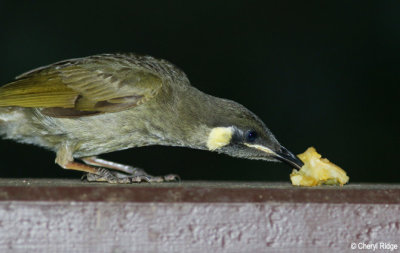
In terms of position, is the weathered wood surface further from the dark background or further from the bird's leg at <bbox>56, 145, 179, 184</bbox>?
the dark background

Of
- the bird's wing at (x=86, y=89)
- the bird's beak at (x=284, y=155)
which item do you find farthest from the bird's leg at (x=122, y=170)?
the bird's beak at (x=284, y=155)

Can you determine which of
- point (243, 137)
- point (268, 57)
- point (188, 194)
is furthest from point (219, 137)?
point (268, 57)

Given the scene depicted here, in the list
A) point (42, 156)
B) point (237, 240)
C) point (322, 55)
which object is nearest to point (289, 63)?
point (322, 55)

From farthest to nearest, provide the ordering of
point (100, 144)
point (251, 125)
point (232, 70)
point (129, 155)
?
point (129, 155) < point (232, 70) < point (100, 144) < point (251, 125)

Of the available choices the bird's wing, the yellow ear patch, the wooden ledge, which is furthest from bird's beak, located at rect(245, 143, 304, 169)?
the wooden ledge

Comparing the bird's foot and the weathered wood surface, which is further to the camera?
the bird's foot

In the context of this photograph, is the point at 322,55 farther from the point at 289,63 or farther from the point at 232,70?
the point at 232,70
